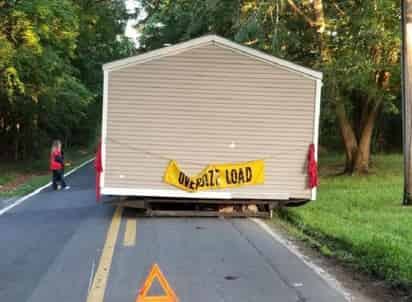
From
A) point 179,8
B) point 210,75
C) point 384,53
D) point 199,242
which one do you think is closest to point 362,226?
point 199,242

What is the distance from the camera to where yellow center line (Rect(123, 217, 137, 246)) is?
865 cm

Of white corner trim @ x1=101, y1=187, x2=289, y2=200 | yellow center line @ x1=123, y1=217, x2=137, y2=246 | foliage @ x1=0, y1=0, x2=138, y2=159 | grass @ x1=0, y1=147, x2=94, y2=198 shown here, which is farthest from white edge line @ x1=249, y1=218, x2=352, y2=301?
foliage @ x1=0, y1=0, x2=138, y2=159

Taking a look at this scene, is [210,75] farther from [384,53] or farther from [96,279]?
[384,53]

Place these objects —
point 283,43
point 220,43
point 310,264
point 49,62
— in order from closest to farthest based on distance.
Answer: point 310,264
point 220,43
point 283,43
point 49,62

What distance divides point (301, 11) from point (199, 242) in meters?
13.2

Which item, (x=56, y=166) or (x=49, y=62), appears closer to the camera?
(x=56, y=166)

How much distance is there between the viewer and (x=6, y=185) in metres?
18.8

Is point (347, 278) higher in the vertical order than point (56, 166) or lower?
lower

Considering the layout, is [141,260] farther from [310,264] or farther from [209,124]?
[209,124]

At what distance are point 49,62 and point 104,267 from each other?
1498cm

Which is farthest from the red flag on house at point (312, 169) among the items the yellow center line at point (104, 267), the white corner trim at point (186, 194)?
the yellow center line at point (104, 267)

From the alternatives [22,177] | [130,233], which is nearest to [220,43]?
[130,233]

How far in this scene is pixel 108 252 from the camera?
7926 millimetres

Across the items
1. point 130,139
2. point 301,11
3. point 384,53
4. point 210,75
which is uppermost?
point 301,11
